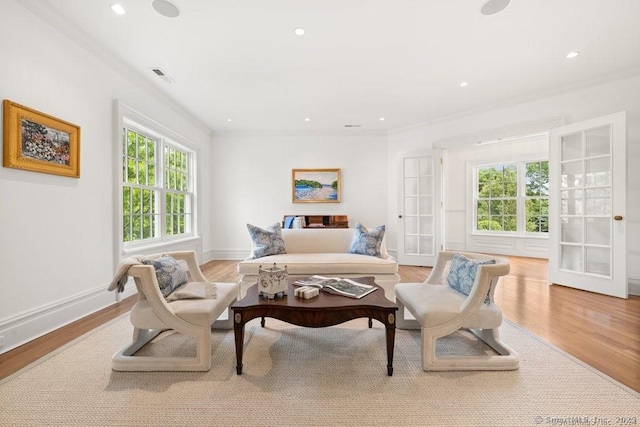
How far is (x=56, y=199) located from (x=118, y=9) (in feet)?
5.53

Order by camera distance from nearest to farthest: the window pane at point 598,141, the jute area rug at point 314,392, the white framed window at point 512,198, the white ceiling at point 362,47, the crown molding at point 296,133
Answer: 1. the jute area rug at point 314,392
2. the white ceiling at point 362,47
3. the window pane at point 598,141
4. the crown molding at point 296,133
5. the white framed window at point 512,198

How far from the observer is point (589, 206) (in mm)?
3506

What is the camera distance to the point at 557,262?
3779 millimetres

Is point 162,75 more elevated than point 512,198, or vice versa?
point 162,75

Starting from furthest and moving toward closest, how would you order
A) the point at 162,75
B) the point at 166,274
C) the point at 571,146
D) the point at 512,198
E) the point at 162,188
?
the point at 512,198 → the point at 162,188 → the point at 571,146 → the point at 162,75 → the point at 166,274

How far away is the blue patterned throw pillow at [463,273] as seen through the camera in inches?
79.4

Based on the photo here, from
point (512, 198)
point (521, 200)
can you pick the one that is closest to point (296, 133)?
point (512, 198)

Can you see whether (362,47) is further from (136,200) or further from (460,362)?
(136,200)

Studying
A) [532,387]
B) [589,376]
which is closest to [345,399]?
[532,387]

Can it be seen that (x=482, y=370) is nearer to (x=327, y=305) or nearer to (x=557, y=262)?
(x=327, y=305)

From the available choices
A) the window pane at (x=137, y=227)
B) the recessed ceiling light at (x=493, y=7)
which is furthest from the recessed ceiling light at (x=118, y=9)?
the recessed ceiling light at (x=493, y=7)

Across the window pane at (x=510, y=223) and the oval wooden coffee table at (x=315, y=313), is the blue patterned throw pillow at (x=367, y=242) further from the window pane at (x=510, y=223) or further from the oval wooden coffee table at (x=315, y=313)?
the window pane at (x=510, y=223)

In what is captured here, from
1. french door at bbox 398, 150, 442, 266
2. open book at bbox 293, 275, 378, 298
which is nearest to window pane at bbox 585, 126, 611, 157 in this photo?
french door at bbox 398, 150, 442, 266

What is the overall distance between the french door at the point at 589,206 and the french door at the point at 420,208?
64.1 inches
